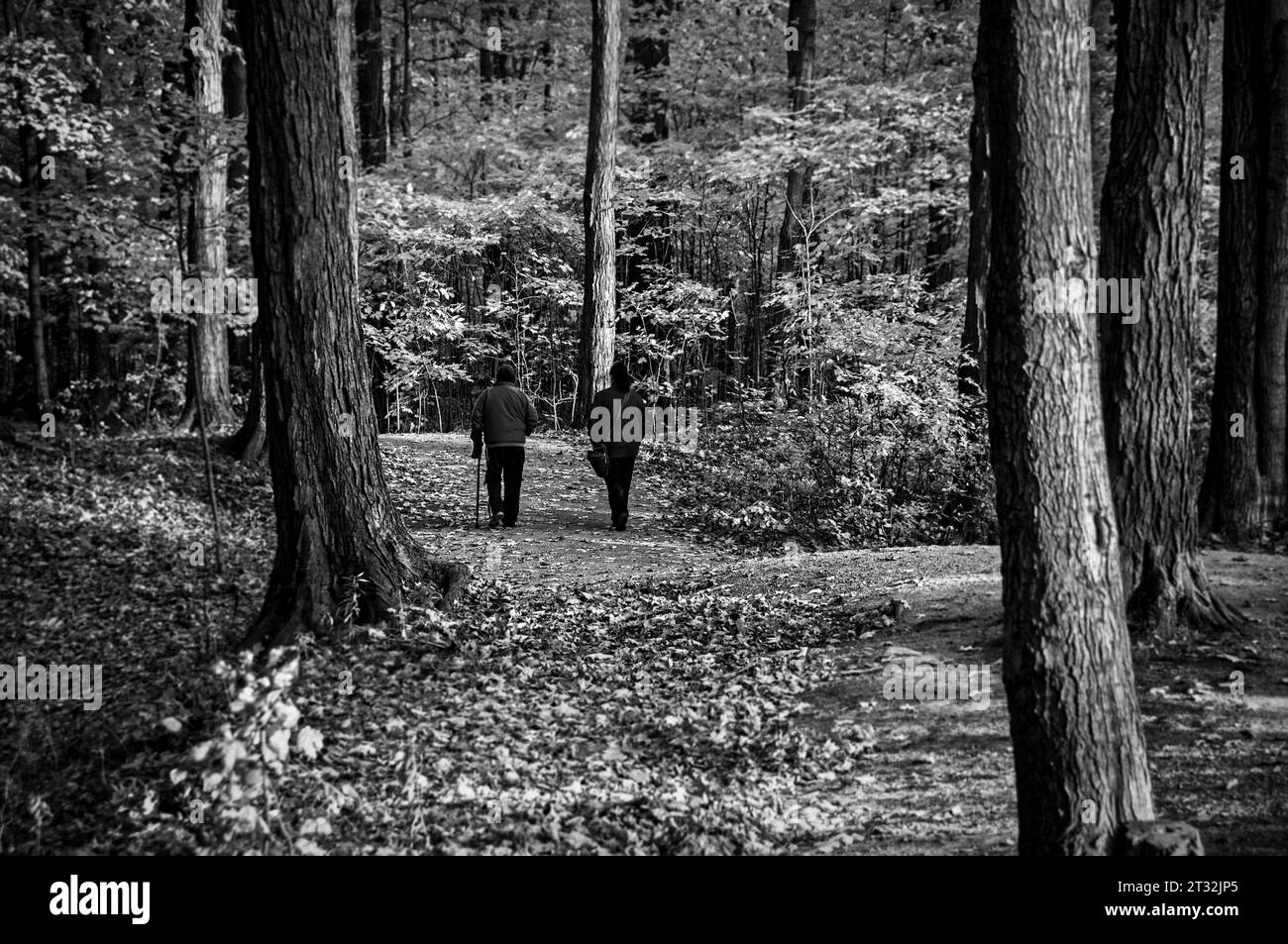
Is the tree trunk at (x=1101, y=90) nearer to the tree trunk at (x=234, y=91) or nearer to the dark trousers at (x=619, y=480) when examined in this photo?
the dark trousers at (x=619, y=480)

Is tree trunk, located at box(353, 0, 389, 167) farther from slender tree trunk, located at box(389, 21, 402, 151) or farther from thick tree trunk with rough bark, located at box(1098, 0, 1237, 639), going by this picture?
thick tree trunk with rough bark, located at box(1098, 0, 1237, 639)

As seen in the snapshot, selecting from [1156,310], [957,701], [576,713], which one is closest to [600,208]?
[1156,310]

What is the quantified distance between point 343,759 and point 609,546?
6.66 metres

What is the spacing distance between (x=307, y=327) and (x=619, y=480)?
608 centimetres

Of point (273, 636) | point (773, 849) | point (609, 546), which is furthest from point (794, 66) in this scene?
point (773, 849)

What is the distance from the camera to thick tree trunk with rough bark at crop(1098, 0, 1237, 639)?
714cm

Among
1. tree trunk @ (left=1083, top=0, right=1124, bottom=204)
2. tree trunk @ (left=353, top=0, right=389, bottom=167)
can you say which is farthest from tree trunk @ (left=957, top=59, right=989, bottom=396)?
tree trunk @ (left=353, top=0, right=389, bottom=167)

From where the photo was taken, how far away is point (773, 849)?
17.3ft

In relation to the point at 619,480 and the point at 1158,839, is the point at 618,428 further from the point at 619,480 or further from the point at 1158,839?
the point at 1158,839

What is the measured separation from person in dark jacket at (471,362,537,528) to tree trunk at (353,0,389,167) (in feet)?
41.7

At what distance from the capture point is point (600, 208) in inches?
764

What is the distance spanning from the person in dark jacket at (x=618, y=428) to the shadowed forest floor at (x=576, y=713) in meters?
1.75

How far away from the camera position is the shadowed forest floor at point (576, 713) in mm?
5301

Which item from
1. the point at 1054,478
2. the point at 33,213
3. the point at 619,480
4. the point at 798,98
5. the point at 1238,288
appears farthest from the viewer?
the point at 798,98
